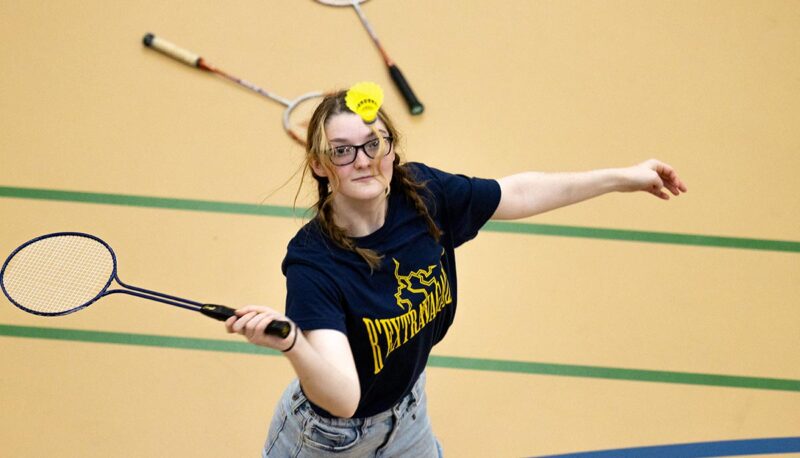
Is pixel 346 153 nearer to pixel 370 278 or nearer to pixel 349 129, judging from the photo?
pixel 349 129

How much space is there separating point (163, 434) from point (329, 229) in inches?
66.1

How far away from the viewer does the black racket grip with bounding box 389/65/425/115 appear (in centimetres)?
440

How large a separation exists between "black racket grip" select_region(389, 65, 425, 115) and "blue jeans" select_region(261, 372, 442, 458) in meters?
1.95

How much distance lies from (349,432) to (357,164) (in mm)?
725

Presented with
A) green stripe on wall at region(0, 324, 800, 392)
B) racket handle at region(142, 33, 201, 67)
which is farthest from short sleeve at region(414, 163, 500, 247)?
racket handle at region(142, 33, 201, 67)

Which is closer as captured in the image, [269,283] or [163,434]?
[163,434]

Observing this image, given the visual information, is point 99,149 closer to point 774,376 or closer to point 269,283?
point 269,283

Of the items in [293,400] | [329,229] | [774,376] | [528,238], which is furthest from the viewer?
[528,238]

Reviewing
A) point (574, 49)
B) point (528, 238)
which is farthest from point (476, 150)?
point (574, 49)

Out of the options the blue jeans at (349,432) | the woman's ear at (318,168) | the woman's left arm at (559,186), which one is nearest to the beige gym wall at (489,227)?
the blue jeans at (349,432)

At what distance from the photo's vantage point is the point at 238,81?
4.49 m

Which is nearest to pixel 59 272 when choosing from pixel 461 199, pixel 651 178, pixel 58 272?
pixel 58 272

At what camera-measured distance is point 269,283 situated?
12.9 ft

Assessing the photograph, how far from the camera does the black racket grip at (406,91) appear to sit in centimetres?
440
